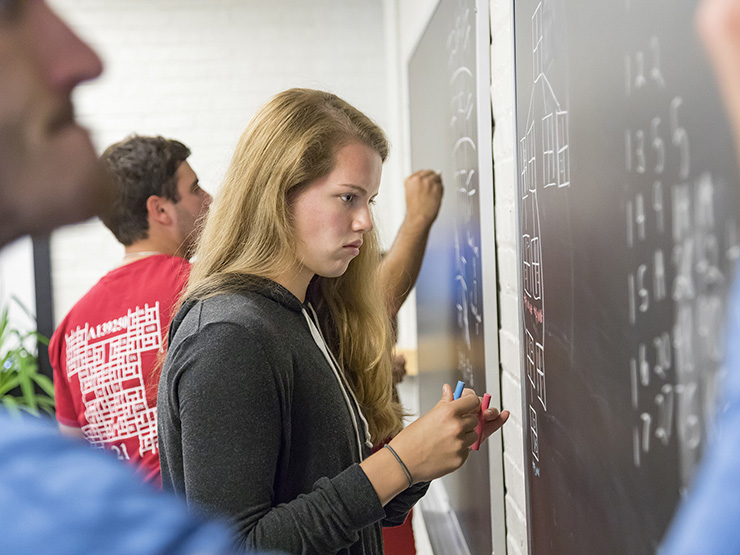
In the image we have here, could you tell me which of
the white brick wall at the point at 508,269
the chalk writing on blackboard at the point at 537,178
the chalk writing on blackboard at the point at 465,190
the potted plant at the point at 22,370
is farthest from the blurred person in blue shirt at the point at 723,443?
the potted plant at the point at 22,370

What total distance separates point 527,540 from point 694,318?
30.7 inches

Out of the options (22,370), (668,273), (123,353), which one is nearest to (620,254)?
(668,273)

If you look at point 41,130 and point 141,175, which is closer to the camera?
point 41,130

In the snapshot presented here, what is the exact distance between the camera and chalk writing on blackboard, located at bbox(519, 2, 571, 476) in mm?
901

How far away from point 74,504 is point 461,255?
1.53 meters

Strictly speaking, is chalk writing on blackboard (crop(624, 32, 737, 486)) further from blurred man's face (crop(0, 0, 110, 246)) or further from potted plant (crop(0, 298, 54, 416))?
potted plant (crop(0, 298, 54, 416))

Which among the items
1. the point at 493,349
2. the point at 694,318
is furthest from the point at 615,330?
the point at 493,349

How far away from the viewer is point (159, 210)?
197cm

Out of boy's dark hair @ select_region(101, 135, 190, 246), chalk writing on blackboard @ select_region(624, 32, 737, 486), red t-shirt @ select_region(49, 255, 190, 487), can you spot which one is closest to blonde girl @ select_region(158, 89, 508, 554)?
chalk writing on blackboard @ select_region(624, 32, 737, 486)

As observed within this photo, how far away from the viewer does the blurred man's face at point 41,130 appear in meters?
0.22

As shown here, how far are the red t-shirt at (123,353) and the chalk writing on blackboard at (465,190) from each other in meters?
0.69

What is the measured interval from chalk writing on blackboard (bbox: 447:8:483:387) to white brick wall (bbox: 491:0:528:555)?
10 cm

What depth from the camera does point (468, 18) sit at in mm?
1524

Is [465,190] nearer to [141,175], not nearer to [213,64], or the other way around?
[141,175]
